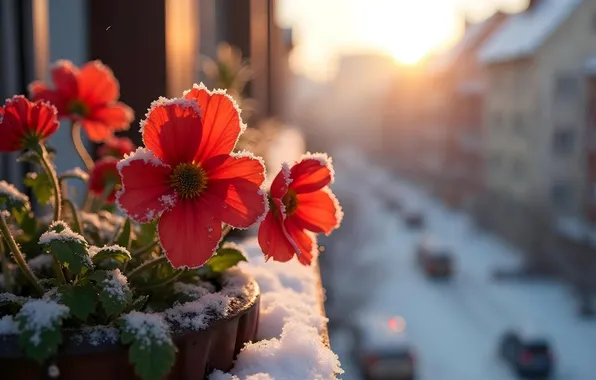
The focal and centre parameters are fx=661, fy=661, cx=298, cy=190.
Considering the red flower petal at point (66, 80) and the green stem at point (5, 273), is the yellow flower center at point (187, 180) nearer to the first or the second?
the green stem at point (5, 273)

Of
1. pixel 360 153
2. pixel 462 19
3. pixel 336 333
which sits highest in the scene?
pixel 462 19

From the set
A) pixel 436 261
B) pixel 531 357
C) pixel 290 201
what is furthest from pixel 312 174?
pixel 436 261

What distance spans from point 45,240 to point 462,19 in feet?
77.8

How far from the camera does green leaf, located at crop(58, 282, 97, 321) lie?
65 cm

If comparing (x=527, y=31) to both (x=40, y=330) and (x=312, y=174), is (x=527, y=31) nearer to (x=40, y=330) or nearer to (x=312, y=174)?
(x=312, y=174)

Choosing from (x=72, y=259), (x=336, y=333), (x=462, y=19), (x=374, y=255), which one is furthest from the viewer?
(x=462, y=19)

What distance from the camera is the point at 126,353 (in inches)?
25.5

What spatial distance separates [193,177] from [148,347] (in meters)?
0.18

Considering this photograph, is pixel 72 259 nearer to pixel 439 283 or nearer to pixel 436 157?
pixel 439 283

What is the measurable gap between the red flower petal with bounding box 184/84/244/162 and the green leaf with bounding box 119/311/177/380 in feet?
0.59

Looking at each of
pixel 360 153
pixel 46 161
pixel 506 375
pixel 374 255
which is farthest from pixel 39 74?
pixel 360 153

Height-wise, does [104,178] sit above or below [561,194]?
above

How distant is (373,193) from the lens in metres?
27.5

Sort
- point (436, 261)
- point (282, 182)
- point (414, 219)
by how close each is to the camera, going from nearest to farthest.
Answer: point (282, 182), point (436, 261), point (414, 219)
